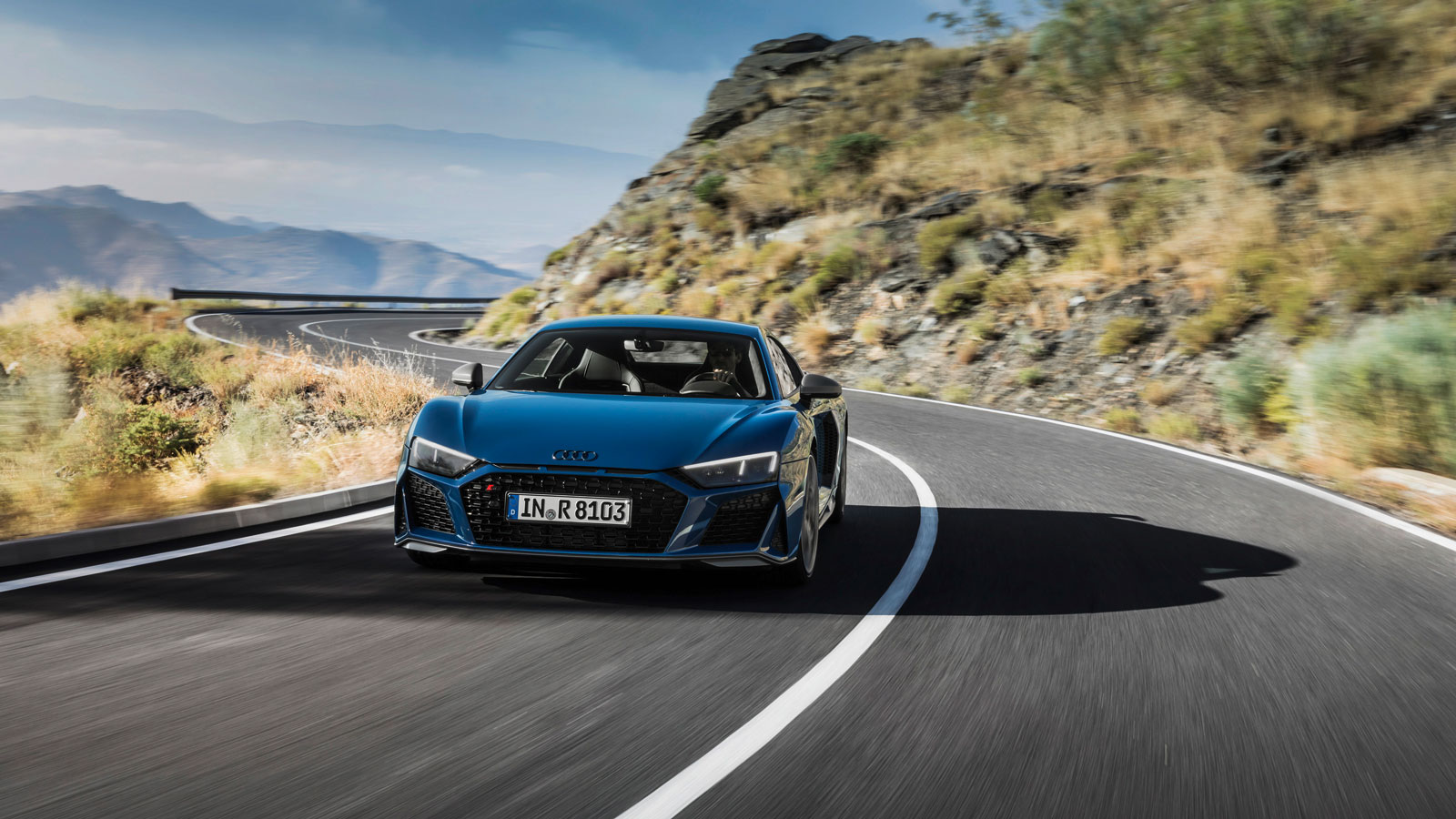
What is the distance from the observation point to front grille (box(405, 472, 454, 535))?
471 cm

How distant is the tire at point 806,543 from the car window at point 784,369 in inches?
28.2

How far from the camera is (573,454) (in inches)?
182

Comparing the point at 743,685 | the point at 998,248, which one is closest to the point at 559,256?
the point at 998,248

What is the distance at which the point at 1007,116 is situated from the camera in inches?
1204

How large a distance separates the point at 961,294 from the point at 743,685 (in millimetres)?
17815

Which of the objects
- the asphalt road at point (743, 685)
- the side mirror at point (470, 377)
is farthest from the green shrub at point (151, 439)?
the side mirror at point (470, 377)

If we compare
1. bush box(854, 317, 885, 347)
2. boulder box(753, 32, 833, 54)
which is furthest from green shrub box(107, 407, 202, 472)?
boulder box(753, 32, 833, 54)

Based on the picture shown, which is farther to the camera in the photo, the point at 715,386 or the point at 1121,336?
the point at 1121,336

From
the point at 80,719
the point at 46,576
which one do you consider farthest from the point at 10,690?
the point at 46,576

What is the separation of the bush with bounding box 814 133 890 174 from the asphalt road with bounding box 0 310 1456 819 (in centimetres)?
2552

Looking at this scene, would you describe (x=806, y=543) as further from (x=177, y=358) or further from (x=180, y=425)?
(x=177, y=358)

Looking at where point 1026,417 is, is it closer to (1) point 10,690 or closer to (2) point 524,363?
(2) point 524,363

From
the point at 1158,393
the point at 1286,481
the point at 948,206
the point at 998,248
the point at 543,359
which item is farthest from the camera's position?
the point at 948,206

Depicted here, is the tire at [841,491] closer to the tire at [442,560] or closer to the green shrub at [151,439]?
the tire at [442,560]
